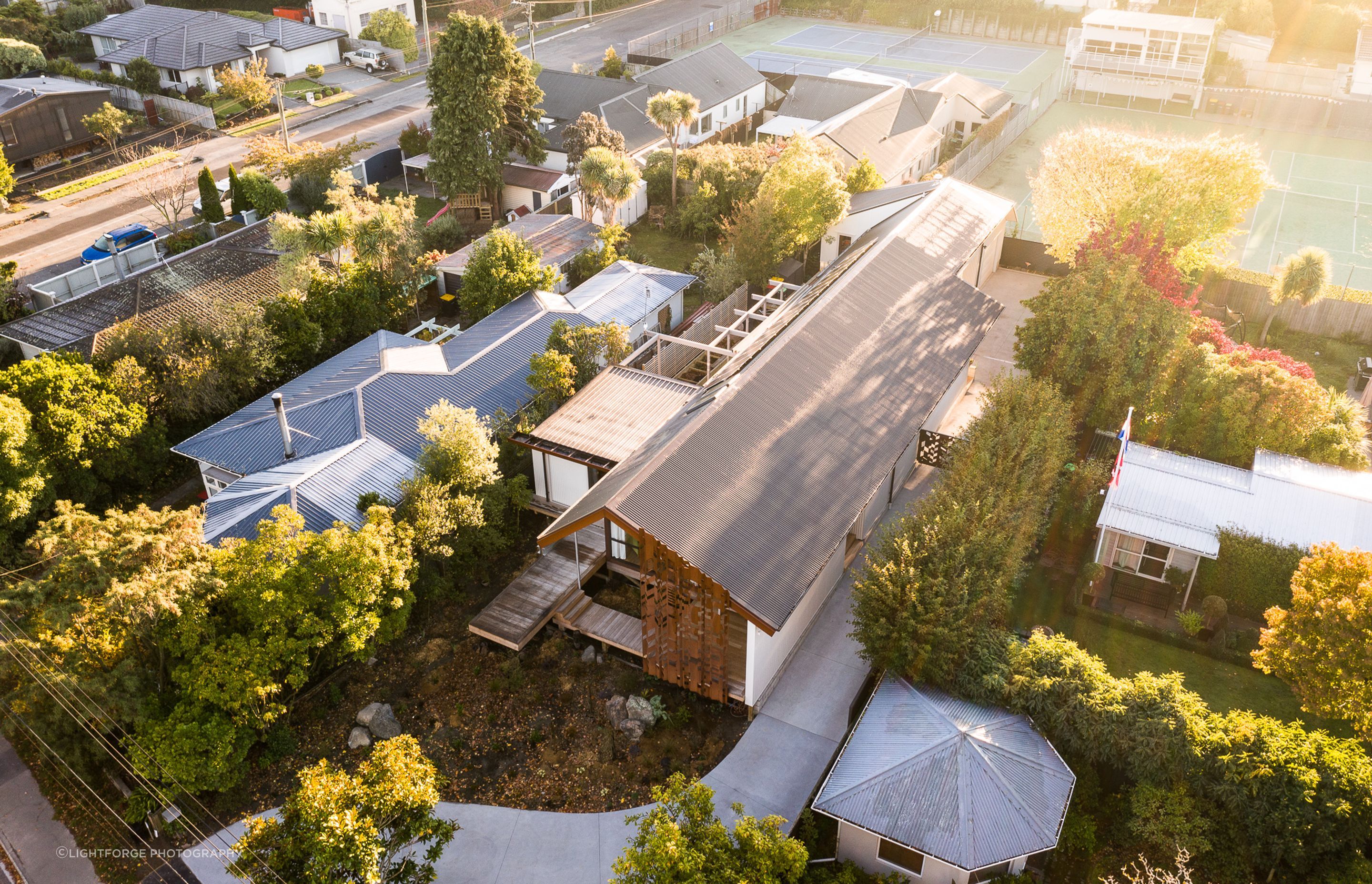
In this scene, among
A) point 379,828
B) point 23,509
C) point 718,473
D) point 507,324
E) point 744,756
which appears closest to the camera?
point 379,828

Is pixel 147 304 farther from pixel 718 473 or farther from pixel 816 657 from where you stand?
pixel 816 657

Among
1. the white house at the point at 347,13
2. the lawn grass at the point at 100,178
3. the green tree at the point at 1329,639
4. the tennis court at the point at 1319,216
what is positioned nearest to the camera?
the green tree at the point at 1329,639

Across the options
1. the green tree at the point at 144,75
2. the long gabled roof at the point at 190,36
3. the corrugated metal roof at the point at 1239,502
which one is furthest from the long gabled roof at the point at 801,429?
the green tree at the point at 144,75

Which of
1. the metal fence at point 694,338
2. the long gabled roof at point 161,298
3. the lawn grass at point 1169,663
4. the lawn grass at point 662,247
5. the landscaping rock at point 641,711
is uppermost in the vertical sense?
the long gabled roof at point 161,298

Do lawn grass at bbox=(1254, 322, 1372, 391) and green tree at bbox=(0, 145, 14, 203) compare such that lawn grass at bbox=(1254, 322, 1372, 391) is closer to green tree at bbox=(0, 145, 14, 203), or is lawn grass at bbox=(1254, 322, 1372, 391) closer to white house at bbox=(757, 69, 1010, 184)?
white house at bbox=(757, 69, 1010, 184)

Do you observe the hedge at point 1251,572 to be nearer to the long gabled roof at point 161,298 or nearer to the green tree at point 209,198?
the long gabled roof at point 161,298

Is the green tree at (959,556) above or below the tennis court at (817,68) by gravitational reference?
below

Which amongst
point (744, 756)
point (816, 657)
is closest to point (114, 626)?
point (744, 756)
